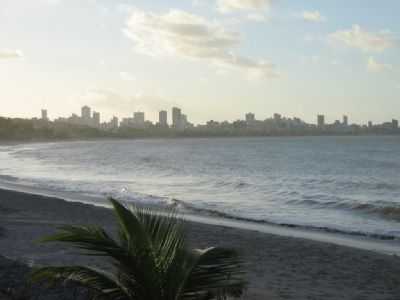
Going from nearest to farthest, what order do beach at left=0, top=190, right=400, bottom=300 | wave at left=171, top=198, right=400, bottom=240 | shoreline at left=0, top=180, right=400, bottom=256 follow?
beach at left=0, top=190, right=400, bottom=300
shoreline at left=0, top=180, right=400, bottom=256
wave at left=171, top=198, right=400, bottom=240

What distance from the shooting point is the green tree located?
14.9 ft

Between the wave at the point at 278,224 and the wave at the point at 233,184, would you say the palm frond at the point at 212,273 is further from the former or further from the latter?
the wave at the point at 233,184

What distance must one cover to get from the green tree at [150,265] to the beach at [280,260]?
1825 millimetres

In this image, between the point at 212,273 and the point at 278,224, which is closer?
the point at 212,273

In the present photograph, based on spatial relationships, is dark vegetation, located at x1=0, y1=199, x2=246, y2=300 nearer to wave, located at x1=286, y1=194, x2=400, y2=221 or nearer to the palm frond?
the palm frond

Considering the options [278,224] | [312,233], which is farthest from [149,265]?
[278,224]

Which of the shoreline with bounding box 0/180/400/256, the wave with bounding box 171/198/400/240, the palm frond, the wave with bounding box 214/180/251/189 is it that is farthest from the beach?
the wave with bounding box 214/180/251/189

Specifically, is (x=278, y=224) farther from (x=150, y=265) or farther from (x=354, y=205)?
(x=150, y=265)

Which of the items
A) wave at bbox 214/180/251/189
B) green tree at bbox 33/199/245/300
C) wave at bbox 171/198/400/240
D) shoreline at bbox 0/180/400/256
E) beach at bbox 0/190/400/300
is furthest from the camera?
wave at bbox 214/180/251/189

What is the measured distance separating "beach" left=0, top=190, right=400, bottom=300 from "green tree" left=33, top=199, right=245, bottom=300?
182 cm

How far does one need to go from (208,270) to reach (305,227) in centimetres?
1173

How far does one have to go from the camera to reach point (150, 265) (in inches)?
179

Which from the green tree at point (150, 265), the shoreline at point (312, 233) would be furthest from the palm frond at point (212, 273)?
the shoreline at point (312, 233)

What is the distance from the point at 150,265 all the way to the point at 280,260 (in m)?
6.46
